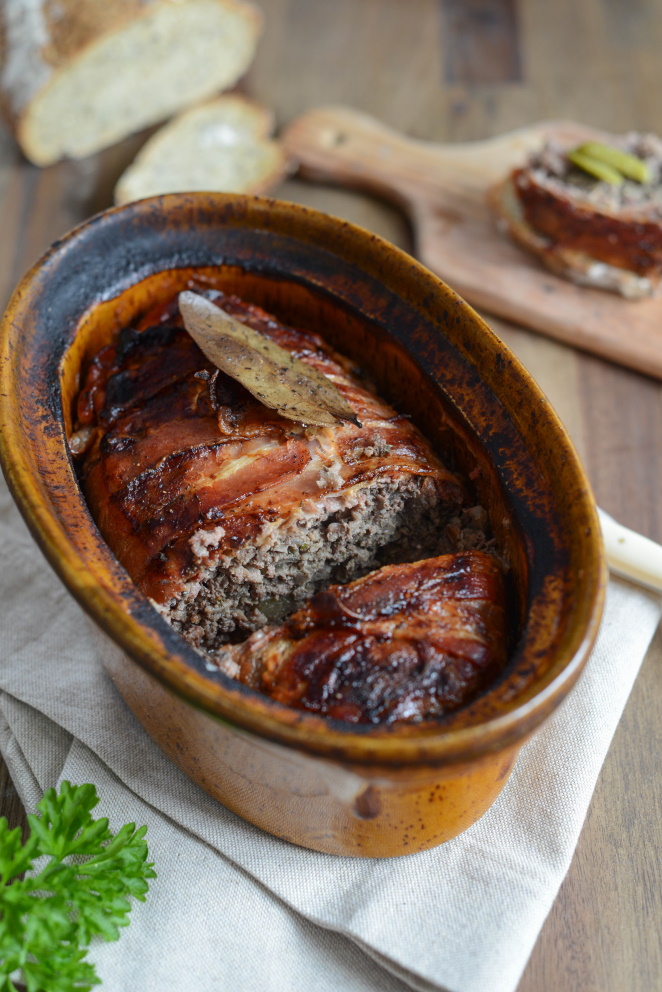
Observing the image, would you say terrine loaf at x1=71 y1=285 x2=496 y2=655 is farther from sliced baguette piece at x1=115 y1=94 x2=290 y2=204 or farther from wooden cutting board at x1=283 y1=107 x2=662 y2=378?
sliced baguette piece at x1=115 y1=94 x2=290 y2=204

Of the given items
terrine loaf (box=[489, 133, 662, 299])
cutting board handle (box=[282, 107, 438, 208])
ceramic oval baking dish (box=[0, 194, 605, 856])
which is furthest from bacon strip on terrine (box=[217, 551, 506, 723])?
cutting board handle (box=[282, 107, 438, 208])

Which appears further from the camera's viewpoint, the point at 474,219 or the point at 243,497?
the point at 474,219

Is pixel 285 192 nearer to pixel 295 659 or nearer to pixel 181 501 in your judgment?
pixel 181 501

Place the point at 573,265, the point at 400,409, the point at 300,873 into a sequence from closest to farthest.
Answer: the point at 300,873, the point at 400,409, the point at 573,265

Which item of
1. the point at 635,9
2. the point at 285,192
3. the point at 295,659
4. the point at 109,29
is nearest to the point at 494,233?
the point at 285,192

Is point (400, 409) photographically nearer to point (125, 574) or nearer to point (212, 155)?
point (125, 574)

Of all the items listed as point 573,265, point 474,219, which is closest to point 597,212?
point 573,265

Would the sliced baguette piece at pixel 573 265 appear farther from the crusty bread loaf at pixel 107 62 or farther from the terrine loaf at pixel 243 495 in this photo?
the crusty bread loaf at pixel 107 62
